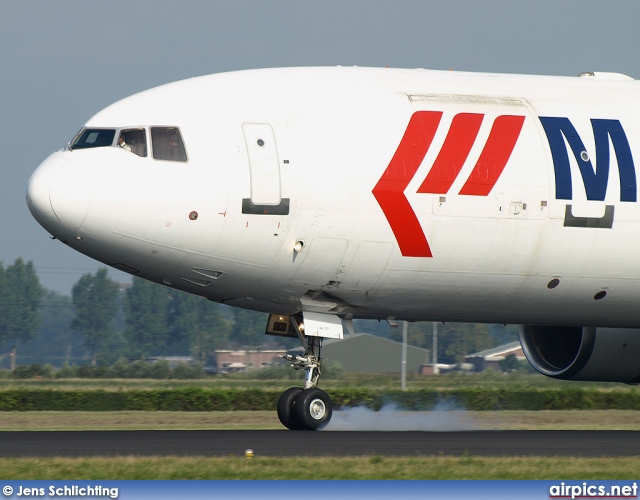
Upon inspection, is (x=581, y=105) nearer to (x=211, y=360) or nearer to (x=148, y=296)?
(x=211, y=360)

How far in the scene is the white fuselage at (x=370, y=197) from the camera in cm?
2091

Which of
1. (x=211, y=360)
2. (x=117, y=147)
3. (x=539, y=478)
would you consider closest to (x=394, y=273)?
(x=117, y=147)

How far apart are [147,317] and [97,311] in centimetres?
1340

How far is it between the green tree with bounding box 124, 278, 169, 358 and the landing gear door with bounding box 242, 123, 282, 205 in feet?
540

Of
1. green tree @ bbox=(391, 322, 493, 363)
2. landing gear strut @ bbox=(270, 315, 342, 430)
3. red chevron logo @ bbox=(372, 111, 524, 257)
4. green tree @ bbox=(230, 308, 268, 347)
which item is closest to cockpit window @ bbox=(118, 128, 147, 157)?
red chevron logo @ bbox=(372, 111, 524, 257)

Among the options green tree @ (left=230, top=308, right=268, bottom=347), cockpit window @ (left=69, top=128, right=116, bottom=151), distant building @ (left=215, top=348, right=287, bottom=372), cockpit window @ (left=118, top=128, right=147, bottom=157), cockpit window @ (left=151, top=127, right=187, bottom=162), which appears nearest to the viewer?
cockpit window @ (left=151, top=127, right=187, bottom=162)

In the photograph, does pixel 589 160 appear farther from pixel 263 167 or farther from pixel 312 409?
pixel 312 409

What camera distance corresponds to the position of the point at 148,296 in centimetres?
18688

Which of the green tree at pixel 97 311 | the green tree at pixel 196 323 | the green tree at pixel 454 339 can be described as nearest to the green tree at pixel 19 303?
the green tree at pixel 97 311

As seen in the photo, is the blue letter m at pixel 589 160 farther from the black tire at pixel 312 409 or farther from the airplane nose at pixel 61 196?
the airplane nose at pixel 61 196

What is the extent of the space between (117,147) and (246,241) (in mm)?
2889

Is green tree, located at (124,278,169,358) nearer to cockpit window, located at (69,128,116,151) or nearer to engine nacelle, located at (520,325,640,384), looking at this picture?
engine nacelle, located at (520,325,640,384)

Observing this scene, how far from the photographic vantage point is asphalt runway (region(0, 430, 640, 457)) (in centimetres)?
1831

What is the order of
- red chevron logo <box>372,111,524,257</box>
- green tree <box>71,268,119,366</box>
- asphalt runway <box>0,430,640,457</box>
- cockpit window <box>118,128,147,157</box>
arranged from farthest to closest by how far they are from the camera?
green tree <box>71,268,119,366</box>, red chevron logo <box>372,111,524,257</box>, cockpit window <box>118,128,147,157</box>, asphalt runway <box>0,430,640,457</box>
